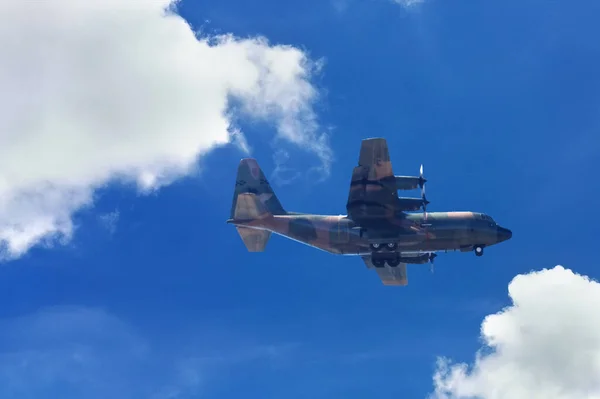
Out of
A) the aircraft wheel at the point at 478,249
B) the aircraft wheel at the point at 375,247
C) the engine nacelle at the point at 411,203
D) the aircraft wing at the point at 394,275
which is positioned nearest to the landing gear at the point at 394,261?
the aircraft wheel at the point at 375,247

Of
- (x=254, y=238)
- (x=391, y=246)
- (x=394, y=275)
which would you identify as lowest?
(x=391, y=246)

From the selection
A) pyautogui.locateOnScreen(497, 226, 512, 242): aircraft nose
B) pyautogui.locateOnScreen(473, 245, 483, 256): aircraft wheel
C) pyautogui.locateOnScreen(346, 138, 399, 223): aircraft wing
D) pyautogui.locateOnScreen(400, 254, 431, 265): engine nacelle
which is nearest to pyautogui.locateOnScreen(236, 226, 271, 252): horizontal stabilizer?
pyautogui.locateOnScreen(346, 138, 399, 223): aircraft wing

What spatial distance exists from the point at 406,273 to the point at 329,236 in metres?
9.62

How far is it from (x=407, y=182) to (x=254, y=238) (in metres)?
12.8

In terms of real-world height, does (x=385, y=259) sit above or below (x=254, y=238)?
below

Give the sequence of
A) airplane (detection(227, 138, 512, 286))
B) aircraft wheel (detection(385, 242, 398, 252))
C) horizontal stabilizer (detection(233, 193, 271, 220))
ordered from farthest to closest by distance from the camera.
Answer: horizontal stabilizer (detection(233, 193, 271, 220)), aircraft wheel (detection(385, 242, 398, 252)), airplane (detection(227, 138, 512, 286))

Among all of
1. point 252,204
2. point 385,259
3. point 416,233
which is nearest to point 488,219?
point 416,233

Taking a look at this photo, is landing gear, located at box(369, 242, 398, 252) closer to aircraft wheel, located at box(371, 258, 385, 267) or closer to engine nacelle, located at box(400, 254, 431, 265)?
aircraft wheel, located at box(371, 258, 385, 267)

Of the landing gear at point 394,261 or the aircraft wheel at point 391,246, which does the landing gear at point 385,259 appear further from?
the aircraft wheel at point 391,246

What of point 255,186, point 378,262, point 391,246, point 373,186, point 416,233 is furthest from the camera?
point 255,186

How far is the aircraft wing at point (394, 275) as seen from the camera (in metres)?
60.3

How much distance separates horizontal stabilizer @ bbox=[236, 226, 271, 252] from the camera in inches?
2244

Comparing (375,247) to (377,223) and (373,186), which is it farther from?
(373,186)

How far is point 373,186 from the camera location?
51.6m
